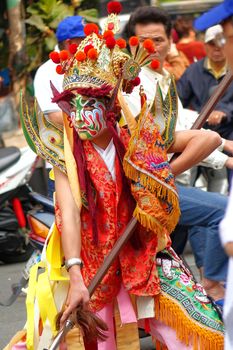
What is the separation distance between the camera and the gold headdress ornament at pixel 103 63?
14.2 ft

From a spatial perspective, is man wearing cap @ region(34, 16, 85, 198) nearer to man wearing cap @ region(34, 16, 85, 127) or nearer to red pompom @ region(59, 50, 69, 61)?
man wearing cap @ region(34, 16, 85, 127)

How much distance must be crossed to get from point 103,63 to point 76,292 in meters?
0.98

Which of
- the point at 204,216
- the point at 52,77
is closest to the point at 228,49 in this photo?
the point at 204,216

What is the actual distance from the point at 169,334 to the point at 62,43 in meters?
3.07

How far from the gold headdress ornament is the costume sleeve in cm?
22

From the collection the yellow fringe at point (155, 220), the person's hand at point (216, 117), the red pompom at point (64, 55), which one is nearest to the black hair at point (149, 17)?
the person's hand at point (216, 117)

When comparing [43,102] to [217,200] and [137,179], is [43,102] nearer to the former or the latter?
[217,200]

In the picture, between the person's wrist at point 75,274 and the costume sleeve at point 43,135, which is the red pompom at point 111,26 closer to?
the costume sleeve at point 43,135

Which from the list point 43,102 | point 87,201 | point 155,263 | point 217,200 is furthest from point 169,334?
point 43,102

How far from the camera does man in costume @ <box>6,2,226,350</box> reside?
4.31 meters

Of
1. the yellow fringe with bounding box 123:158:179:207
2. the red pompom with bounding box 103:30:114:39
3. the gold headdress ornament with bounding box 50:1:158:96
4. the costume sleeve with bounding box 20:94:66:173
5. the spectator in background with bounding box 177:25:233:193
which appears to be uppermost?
the red pompom with bounding box 103:30:114:39

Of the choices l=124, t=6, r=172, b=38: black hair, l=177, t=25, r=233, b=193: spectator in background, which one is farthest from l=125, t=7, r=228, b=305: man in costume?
l=177, t=25, r=233, b=193: spectator in background

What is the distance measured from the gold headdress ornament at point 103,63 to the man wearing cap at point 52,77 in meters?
1.40

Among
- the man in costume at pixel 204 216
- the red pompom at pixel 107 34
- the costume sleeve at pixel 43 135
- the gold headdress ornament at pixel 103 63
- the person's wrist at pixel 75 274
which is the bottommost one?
the man in costume at pixel 204 216
